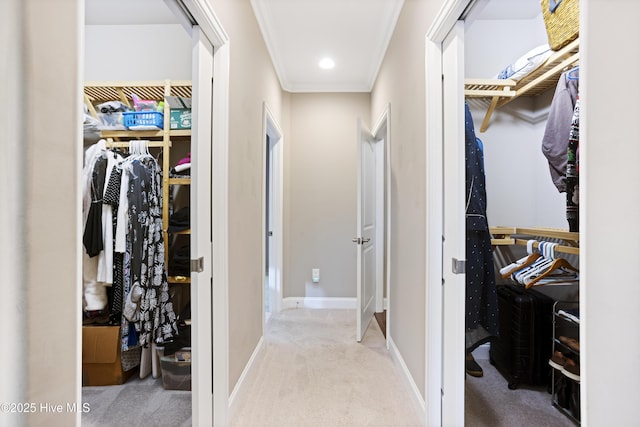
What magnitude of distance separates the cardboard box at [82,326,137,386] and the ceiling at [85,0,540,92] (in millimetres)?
2321

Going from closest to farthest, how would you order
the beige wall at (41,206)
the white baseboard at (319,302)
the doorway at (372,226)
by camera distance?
the beige wall at (41,206) → the doorway at (372,226) → the white baseboard at (319,302)

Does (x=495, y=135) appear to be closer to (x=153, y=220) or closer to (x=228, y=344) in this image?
(x=228, y=344)

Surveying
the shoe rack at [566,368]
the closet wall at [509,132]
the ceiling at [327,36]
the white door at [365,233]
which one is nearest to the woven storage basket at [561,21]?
the closet wall at [509,132]

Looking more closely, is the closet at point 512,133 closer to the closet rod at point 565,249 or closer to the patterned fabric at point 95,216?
the closet rod at point 565,249

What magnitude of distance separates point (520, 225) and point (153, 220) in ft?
8.94

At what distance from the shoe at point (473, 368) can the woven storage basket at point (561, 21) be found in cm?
206

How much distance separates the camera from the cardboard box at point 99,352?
1974 mm

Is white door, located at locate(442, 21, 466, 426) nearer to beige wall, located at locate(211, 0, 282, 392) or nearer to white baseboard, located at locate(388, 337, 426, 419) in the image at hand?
white baseboard, located at locate(388, 337, 426, 419)

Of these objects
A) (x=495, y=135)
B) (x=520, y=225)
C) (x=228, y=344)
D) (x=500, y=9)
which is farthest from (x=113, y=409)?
(x=500, y=9)

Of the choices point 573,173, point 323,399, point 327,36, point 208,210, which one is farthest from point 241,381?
point 327,36

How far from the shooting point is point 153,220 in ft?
6.63

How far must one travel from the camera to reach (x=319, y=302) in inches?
151

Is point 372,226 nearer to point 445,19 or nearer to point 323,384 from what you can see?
point 323,384

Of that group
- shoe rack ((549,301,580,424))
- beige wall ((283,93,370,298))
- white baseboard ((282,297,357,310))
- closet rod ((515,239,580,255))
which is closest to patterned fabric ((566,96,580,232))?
closet rod ((515,239,580,255))
